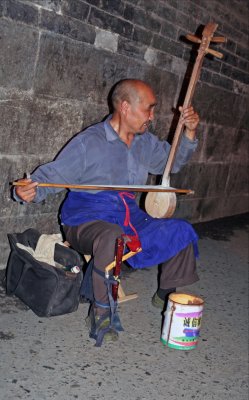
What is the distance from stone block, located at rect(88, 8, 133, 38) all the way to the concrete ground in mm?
2232

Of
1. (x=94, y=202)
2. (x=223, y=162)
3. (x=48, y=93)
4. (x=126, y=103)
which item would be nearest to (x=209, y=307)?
(x=94, y=202)

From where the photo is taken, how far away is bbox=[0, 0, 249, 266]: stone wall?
3.70m

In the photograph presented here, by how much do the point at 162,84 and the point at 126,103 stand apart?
1.89m

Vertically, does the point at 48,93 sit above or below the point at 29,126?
above

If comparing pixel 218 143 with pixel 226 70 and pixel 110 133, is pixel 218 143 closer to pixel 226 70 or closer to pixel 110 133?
pixel 226 70

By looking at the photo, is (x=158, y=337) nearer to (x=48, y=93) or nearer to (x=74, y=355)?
(x=74, y=355)

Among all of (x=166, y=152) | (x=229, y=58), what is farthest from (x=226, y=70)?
(x=166, y=152)

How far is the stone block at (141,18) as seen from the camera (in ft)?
15.1

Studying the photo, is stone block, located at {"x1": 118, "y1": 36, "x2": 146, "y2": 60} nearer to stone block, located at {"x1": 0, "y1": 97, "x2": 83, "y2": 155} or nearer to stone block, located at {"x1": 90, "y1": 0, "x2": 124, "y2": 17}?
stone block, located at {"x1": 90, "y1": 0, "x2": 124, "y2": 17}

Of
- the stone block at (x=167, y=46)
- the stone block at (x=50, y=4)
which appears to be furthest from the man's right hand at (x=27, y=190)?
the stone block at (x=167, y=46)

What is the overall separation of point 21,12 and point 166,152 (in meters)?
1.50

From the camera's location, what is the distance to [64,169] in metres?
3.38

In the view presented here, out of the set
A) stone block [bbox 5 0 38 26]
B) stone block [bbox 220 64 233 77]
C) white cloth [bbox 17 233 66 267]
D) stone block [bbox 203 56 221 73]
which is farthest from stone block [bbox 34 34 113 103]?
stone block [bbox 220 64 233 77]

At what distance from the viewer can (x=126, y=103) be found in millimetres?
3541
